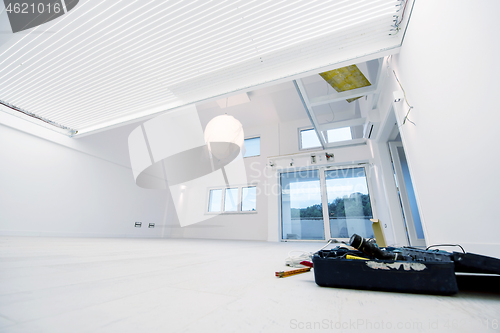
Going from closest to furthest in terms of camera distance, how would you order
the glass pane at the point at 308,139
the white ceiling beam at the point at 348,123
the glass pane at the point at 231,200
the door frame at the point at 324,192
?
the white ceiling beam at the point at 348,123
the door frame at the point at 324,192
the glass pane at the point at 308,139
the glass pane at the point at 231,200

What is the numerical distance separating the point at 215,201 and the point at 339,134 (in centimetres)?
439

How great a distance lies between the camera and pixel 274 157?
5.82m

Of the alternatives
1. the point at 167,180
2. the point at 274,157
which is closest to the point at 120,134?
the point at 167,180

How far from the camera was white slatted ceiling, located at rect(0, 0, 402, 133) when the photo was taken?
6.02ft

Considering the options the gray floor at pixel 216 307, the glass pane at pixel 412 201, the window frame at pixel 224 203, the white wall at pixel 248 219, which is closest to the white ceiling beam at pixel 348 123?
the glass pane at pixel 412 201

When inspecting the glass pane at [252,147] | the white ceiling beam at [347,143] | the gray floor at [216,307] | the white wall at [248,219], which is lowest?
the gray floor at [216,307]

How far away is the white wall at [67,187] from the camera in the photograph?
3.26 m

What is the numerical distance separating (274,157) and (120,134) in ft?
13.4

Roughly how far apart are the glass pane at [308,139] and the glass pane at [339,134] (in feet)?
1.39

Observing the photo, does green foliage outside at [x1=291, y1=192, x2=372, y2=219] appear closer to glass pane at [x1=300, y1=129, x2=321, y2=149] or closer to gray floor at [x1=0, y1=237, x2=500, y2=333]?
glass pane at [x1=300, y1=129, x2=321, y2=149]

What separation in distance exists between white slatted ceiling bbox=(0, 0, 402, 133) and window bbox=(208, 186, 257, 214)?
380 cm

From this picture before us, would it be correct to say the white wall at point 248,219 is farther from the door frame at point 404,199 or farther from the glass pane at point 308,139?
the door frame at point 404,199

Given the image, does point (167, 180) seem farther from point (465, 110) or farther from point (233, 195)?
point (465, 110)

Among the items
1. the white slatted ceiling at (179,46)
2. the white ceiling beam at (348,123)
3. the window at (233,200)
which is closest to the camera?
the white slatted ceiling at (179,46)
